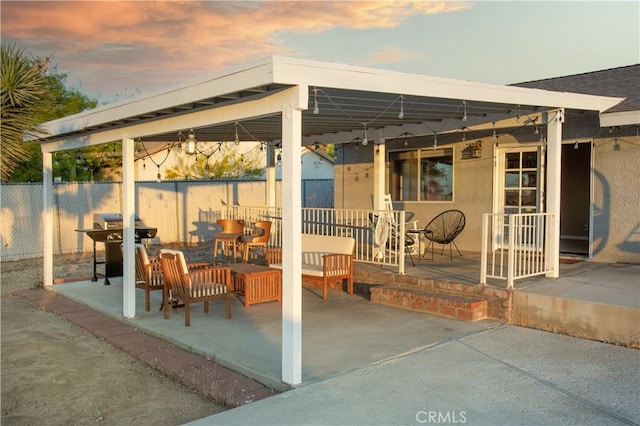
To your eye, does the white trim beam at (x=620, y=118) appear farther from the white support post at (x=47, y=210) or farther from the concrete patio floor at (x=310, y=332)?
the white support post at (x=47, y=210)

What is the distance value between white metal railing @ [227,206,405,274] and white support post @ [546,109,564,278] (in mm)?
2065

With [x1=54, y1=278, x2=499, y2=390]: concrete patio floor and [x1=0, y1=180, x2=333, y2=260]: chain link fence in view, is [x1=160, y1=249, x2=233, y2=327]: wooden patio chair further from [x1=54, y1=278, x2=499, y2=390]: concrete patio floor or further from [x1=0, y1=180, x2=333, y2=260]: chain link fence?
[x1=0, y1=180, x2=333, y2=260]: chain link fence

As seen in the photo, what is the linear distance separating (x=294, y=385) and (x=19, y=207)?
1184 cm

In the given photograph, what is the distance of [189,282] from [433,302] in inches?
124

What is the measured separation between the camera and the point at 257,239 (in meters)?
10.9

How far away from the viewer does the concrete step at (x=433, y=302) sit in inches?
269

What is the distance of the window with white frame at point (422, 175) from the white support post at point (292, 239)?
7.14 metres

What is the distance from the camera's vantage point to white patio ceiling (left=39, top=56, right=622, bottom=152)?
4836 millimetres

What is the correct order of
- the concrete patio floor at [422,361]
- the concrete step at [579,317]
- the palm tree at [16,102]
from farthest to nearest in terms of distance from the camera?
the palm tree at [16,102], the concrete step at [579,317], the concrete patio floor at [422,361]

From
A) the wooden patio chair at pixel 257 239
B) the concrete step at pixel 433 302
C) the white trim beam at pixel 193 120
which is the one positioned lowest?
the concrete step at pixel 433 302

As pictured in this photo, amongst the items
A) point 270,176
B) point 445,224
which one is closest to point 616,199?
point 445,224

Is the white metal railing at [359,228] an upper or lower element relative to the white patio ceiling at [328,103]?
lower

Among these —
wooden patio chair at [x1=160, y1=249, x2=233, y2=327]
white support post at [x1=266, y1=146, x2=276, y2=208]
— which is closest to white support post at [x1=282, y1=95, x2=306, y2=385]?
wooden patio chair at [x1=160, y1=249, x2=233, y2=327]

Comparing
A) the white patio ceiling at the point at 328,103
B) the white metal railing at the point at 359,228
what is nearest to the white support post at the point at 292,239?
the white patio ceiling at the point at 328,103
